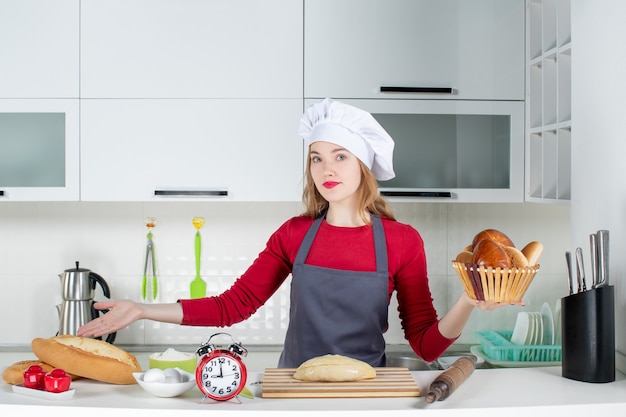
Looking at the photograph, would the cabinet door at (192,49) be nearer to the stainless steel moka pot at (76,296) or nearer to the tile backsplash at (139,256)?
the tile backsplash at (139,256)

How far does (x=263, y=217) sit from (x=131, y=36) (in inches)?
31.2

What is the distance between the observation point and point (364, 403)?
119 centimetres

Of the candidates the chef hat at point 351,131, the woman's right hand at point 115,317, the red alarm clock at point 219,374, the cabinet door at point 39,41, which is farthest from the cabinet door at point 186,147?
the red alarm clock at point 219,374

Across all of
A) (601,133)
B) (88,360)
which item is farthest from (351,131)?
(88,360)

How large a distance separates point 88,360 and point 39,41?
138 cm

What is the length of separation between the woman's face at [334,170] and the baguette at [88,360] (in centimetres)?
60

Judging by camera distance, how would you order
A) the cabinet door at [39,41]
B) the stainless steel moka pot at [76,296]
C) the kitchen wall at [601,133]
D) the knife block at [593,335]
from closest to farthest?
the knife block at [593,335] → the kitchen wall at [601,133] → the cabinet door at [39,41] → the stainless steel moka pot at [76,296]

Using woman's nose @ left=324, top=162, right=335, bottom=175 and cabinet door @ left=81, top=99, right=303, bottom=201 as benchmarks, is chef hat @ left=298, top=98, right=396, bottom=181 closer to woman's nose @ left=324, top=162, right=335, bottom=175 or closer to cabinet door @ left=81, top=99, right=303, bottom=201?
woman's nose @ left=324, top=162, right=335, bottom=175

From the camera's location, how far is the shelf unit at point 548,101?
2084 mm

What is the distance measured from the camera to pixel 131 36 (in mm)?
2307

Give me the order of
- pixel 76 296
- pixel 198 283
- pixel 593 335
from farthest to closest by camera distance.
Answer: pixel 198 283, pixel 76 296, pixel 593 335

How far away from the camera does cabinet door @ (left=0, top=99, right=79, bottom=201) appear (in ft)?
7.59

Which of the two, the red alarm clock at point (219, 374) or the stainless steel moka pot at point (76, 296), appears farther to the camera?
the stainless steel moka pot at point (76, 296)

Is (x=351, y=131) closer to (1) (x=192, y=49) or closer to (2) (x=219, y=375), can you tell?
(2) (x=219, y=375)
